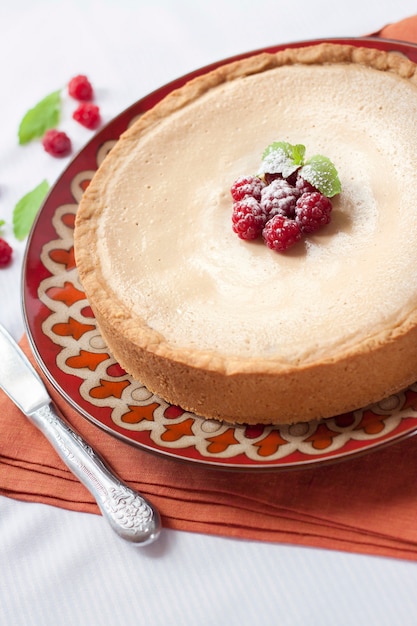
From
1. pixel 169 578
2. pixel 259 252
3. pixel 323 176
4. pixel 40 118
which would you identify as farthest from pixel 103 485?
pixel 40 118

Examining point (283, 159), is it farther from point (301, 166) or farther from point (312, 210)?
point (312, 210)

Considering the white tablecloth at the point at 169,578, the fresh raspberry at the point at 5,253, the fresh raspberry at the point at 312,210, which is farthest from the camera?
the fresh raspberry at the point at 5,253

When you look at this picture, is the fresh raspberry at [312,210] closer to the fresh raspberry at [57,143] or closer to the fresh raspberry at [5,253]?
the fresh raspberry at [5,253]

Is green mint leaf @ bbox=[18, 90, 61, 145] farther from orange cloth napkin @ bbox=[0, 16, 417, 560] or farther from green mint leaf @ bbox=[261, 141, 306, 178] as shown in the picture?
orange cloth napkin @ bbox=[0, 16, 417, 560]

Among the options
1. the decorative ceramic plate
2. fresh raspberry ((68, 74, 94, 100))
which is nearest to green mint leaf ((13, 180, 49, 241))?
the decorative ceramic plate

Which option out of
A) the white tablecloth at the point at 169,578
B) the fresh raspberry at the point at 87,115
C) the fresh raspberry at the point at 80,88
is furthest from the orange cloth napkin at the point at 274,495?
the fresh raspberry at the point at 80,88
